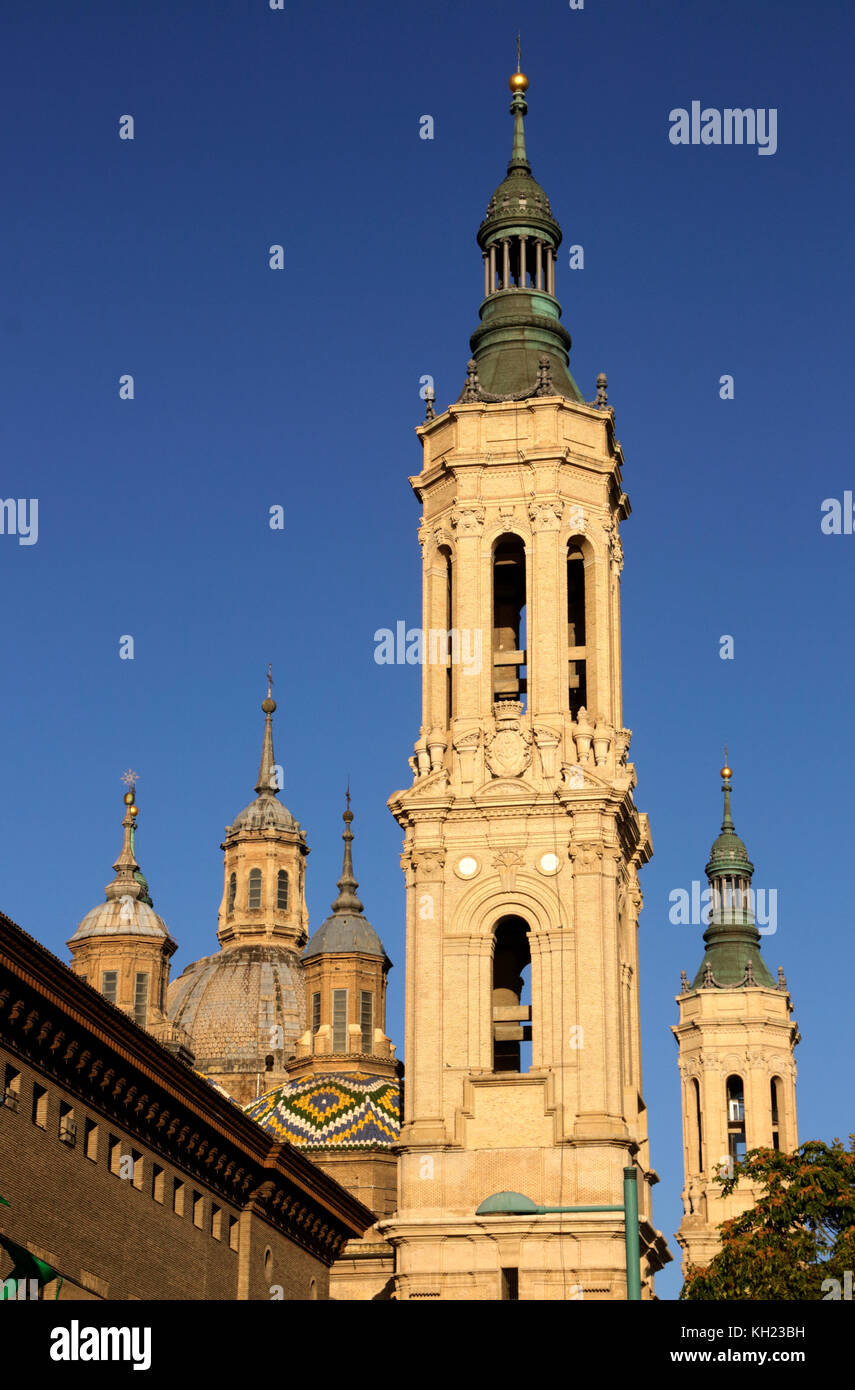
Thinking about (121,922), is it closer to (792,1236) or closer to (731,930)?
(731,930)

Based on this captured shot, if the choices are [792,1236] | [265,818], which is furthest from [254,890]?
[792,1236]

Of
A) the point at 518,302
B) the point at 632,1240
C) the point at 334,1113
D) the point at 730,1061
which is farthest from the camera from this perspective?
the point at 730,1061

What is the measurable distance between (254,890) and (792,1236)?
9195 centimetres

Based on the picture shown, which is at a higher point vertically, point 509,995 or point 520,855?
point 520,855

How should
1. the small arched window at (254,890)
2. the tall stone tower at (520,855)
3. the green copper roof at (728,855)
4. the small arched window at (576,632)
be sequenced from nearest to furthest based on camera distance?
the tall stone tower at (520,855)
the small arched window at (576,632)
the green copper roof at (728,855)
the small arched window at (254,890)

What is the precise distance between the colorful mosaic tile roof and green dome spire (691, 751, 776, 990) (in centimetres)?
2425

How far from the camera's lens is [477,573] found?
76.2 meters

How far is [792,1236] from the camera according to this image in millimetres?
56375

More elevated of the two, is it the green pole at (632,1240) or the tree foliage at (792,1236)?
the tree foliage at (792,1236)

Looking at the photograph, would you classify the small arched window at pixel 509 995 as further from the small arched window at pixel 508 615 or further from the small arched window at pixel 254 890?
the small arched window at pixel 254 890

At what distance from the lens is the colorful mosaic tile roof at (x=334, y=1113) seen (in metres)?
104

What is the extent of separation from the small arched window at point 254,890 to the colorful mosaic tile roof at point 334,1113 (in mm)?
38815

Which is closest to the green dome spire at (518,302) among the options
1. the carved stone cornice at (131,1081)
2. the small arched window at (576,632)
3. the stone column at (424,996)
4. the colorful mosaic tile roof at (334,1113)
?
the small arched window at (576,632)
